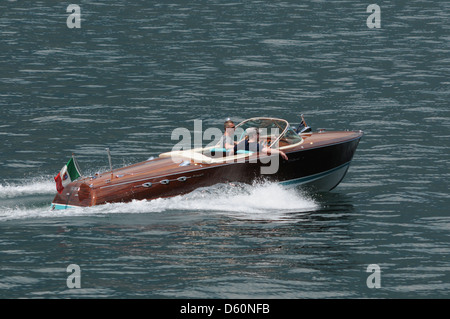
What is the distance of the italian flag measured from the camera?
19.6 m

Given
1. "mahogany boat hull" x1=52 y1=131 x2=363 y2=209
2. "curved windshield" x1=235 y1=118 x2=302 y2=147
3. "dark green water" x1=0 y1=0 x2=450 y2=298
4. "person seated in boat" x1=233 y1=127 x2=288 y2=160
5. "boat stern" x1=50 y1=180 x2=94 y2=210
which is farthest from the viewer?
"curved windshield" x1=235 y1=118 x2=302 y2=147

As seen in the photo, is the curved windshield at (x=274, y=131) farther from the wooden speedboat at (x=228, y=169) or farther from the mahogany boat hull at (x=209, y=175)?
the mahogany boat hull at (x=209, y=175)

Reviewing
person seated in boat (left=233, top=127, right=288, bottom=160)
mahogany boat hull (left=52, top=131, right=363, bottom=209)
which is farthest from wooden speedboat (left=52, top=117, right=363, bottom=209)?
person seated in boat (left=233, top=127, right=288, bottom=160)

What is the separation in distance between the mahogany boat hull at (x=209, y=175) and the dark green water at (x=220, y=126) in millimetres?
306

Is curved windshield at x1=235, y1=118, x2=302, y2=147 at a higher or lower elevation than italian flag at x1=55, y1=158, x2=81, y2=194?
higher

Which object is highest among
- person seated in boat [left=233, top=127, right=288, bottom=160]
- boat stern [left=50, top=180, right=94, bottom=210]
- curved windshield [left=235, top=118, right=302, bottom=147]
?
curved windshield [left=235, top=118, right=302, bottom=147]

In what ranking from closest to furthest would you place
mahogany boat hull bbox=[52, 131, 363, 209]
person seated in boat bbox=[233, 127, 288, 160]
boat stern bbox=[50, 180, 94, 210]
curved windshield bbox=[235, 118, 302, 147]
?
1. boat stern bbox=[50, 180, 94, 210]
2. mahogany boat hull bbox=[52, 131, 363, 209]
3. person seated in boat bbox=[233, 127, 288, 160]
4. curved windshield bbox=[235, 118, 302, 147]

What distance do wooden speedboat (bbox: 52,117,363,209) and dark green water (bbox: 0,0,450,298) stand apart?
323 mm

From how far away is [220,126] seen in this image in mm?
31125

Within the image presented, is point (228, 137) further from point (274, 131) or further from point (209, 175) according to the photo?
point (274, 131)

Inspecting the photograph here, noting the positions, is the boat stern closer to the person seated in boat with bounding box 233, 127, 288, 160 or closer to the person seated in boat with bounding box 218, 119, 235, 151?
the person seated in boat with bounding box 218, 119, 235, 151

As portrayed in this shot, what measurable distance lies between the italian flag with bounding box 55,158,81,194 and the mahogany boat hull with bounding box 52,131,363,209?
0.12 meters

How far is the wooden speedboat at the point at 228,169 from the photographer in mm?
19516

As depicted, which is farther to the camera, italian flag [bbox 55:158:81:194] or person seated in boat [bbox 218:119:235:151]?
person seated in boat [bbox 218:119:235:151]
